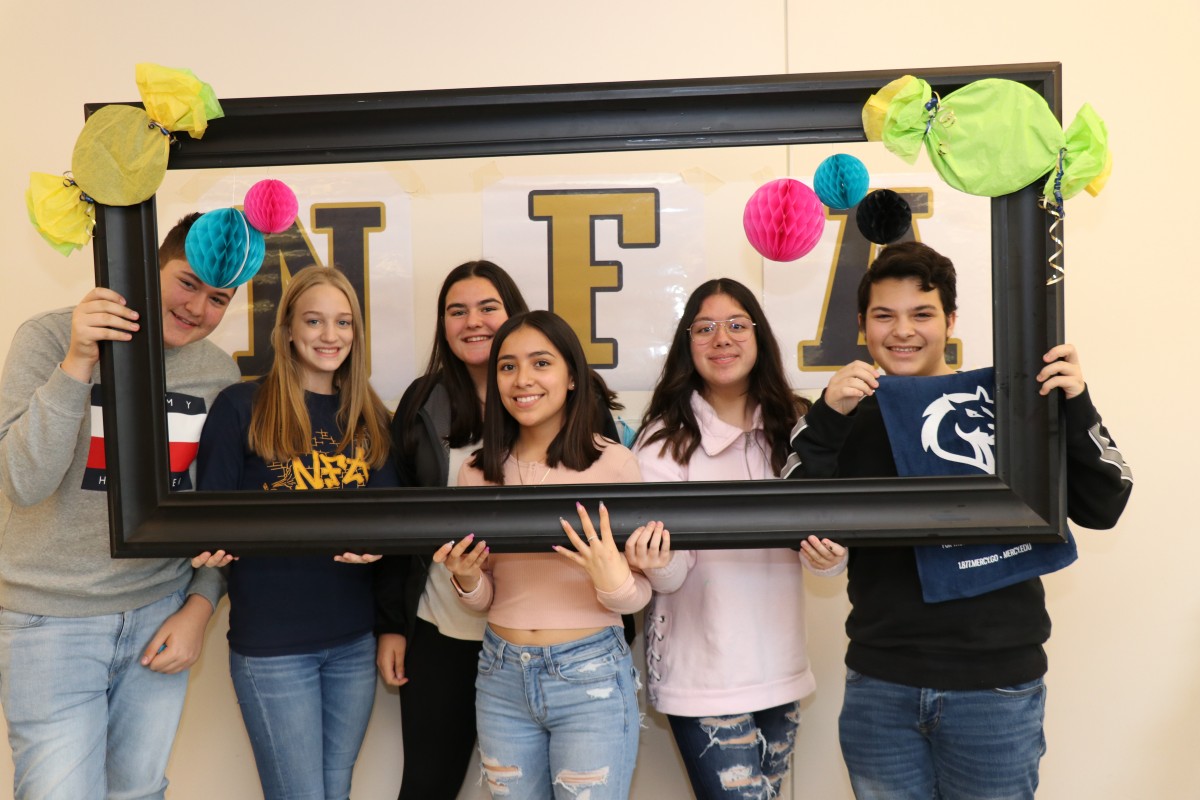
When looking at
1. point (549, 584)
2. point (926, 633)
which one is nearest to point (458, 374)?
point (549, 584)

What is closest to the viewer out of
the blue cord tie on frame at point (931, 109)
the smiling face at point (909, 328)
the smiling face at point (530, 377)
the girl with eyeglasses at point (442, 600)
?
the blue cord tie on frame at point (931, 109)

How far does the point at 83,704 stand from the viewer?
70.8 inches

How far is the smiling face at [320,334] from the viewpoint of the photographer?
6.44ft

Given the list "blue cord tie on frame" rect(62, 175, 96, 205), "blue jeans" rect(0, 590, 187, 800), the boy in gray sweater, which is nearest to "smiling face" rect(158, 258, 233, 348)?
the boy in gray sweater

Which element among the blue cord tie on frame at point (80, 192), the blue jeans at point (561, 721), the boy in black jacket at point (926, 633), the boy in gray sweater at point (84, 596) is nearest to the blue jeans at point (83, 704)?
the boy in gray sweater at point (84, 596)

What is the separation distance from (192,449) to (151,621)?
15.3 inches

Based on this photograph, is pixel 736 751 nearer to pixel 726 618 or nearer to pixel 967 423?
pixel 726 618

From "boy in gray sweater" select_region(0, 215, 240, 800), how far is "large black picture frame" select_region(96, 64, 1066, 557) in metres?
0.18

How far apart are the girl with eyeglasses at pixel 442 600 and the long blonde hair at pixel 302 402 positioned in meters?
0.09

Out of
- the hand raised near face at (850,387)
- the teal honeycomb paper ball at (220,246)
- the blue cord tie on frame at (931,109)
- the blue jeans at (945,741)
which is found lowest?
the blue jeans at (945,741)

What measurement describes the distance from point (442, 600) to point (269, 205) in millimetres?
966

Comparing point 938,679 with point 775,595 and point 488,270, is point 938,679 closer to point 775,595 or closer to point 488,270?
point 775,595

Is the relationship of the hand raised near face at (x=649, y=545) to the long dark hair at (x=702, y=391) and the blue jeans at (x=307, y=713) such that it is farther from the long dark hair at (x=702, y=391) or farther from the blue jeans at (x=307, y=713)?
the blue jeans at (x=307, y=713)

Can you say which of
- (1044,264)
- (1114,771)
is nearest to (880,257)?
(1044,264)
